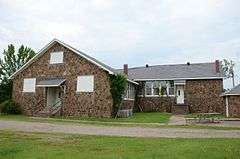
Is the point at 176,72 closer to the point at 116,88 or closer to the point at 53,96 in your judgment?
the point at 116,88

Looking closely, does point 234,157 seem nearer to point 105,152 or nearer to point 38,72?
point 105,152

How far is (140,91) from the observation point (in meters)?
40.9

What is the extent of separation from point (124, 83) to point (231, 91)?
32.5 feet

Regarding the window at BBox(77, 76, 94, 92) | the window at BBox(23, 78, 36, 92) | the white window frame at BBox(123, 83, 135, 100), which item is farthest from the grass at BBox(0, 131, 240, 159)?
the white window frame at BBox(123, 83, 135, 100)

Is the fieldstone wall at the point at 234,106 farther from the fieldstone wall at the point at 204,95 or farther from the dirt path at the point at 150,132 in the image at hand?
the dirt path at the point at 150,132

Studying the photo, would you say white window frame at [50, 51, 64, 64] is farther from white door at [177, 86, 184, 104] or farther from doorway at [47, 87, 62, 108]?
white door at [177, 86, 184, 104]

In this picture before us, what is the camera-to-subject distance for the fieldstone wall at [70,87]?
3019 centimetres

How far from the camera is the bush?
33.4 meters

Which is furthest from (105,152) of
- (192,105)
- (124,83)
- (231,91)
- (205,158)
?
(192,105)

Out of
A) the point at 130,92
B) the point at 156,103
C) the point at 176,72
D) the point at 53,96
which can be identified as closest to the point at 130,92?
the point at 130,92

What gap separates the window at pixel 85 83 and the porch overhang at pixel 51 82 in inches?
65.9

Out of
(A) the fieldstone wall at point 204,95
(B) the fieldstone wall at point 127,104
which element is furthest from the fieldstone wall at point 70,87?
(A) the fieldstone wall at point 204,95

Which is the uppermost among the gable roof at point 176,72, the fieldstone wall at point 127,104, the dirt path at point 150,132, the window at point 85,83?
the gable roof at point 176,72

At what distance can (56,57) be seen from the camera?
33094 mm
